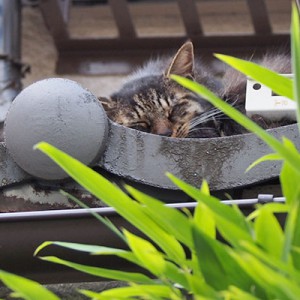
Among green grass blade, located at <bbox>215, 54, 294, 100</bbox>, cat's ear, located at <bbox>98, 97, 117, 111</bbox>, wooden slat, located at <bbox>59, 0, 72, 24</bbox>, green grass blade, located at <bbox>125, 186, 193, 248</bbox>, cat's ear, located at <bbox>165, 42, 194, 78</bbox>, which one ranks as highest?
wooden slat, located at <bbox>59, 0, 72, 24</bbox>

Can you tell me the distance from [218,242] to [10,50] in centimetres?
245

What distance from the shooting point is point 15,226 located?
199 centimetres

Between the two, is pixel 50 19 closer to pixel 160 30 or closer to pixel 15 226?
pixel 160 30

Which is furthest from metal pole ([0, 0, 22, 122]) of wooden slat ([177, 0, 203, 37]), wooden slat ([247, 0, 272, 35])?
wooden slat ([247, 0, 272, 35])

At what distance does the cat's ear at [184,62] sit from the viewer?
2889 mm

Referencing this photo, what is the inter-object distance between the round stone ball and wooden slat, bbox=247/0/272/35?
1.63 m

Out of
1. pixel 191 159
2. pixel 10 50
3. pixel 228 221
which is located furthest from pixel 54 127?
pixel 10 50

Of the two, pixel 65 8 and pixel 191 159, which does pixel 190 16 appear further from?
pixel 191 159

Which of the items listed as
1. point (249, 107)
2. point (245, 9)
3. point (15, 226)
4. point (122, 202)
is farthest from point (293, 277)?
point (245, 9)

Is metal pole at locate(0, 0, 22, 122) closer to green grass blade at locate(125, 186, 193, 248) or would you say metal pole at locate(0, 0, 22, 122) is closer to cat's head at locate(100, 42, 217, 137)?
cat's head at locate(100, 42, 217, 137)

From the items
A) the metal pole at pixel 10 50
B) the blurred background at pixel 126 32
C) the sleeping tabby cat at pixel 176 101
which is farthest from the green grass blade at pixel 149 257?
the blurred background at pixel 126 32

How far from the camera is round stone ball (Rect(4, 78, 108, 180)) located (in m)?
2.01

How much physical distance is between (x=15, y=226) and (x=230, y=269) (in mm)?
823

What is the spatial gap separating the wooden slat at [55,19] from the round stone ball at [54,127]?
1.62m
